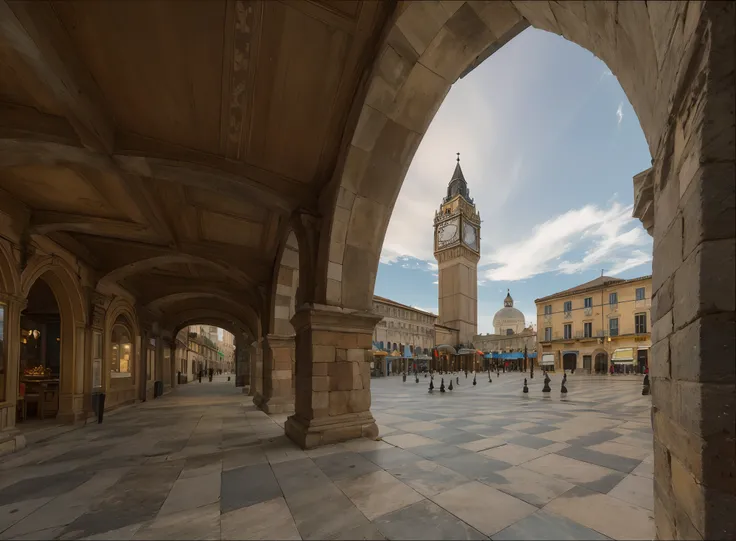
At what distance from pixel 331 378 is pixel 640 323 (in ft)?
126

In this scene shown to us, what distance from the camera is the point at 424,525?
2713mm

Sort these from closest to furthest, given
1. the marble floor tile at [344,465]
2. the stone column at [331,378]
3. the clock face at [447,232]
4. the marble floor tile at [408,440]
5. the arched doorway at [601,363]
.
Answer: the marble floor tile at [344,465]
the marble floor tile at [408,440]
the stone column at [331,378]
the arched doorway at [601,363]
the clock face at [447,232]

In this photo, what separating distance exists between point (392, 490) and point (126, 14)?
214 inches

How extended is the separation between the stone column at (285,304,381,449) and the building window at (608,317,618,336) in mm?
38520

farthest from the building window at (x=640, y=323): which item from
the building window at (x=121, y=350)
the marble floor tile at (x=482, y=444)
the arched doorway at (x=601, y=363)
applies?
the building window at (x=121, y=350)

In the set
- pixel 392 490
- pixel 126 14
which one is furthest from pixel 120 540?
pixel 126 14

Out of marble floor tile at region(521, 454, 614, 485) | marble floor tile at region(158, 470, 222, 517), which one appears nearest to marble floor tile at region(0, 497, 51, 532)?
marble floor tile at region(158, 470, 222, 517)

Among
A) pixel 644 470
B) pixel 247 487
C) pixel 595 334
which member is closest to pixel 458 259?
pixel 595 334

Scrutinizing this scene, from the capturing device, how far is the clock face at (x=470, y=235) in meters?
66.8

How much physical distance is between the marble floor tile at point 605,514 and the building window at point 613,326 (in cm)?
3961

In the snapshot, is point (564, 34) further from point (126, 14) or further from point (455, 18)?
point (126, 14)

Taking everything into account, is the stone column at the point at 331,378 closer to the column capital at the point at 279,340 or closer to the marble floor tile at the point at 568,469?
the marble floor tile at the point at 568,469

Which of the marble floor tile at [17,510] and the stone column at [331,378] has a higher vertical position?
the stone column at [331,378]

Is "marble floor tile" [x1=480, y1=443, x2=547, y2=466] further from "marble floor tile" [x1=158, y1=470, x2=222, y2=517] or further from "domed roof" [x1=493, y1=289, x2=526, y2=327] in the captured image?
"domed roof" [x1=493, y1=289, x2=526, y2=327]
